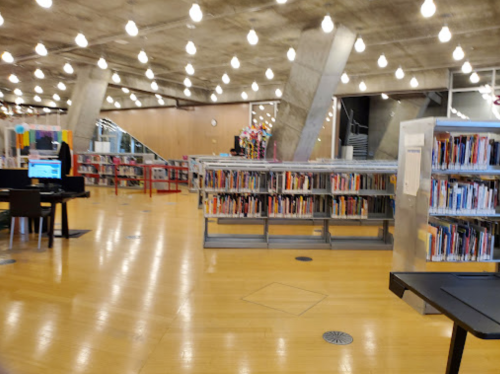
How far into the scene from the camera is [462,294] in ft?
5.79

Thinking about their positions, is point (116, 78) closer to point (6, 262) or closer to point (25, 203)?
point (25, 203)

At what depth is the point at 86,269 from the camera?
15.9 ft

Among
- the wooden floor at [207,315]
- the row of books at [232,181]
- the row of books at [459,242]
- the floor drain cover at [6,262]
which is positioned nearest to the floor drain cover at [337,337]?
the wooden floor at [207,315]

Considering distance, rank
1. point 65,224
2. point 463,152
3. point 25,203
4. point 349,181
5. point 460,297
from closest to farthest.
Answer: point 460,297
point 463,152
point 25,203
point 349,181
point 65,224

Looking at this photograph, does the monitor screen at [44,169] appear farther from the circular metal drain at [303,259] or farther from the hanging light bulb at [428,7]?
the hanging light bulb at [428,7]

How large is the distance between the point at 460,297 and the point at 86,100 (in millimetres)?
13386

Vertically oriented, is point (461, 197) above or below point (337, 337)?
above

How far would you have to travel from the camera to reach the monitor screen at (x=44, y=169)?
254 inches

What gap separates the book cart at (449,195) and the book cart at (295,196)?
2265 millimetres

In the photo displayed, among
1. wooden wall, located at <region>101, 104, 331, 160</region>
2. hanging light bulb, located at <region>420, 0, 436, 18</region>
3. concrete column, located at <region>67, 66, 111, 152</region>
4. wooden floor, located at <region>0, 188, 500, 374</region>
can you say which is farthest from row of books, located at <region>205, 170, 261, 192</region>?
wooden wall, located at <region>101, 104, 331, 160</region>

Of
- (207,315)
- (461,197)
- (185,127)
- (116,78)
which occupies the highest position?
(116,78)

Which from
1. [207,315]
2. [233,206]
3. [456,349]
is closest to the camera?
[456,349]

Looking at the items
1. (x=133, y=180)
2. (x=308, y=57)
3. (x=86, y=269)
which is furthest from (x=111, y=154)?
(x=86, y=269)

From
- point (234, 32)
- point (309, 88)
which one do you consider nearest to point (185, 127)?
point (234, 32)
